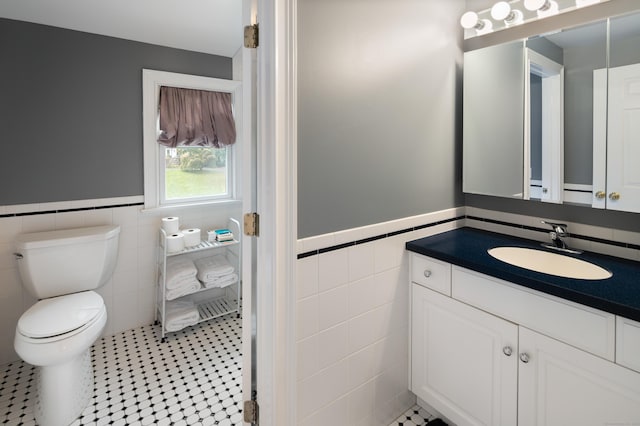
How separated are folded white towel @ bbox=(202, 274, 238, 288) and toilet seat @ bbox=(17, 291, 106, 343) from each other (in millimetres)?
749

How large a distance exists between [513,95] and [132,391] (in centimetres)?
257

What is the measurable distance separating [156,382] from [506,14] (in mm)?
2698

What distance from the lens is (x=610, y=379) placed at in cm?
103

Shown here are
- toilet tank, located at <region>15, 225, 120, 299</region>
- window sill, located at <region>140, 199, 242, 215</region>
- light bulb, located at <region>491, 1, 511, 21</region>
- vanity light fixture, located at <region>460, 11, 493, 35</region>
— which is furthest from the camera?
window sill, located at <region>140, 199, 242, 215</region>

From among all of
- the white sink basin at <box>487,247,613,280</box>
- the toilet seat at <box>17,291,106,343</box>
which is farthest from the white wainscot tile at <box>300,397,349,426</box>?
the toilet seat at <box>17,291,106,343</box>

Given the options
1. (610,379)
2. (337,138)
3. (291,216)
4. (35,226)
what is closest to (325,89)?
(337,138)

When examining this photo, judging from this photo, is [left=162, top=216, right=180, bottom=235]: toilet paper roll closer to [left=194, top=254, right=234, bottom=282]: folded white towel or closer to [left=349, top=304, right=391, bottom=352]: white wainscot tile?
[left=194, top=254, right=234, bottom=282]: folded white towel

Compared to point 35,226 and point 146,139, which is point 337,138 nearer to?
point 146,139

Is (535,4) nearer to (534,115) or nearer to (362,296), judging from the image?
(534,115)

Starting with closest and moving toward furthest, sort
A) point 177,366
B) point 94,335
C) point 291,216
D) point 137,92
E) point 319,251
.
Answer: point 291,216 < point 319,251 < point 94,335 < point 177,366 < point 137,92

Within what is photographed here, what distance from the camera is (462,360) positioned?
4.70 ft

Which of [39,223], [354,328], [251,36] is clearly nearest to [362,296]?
[354,328]

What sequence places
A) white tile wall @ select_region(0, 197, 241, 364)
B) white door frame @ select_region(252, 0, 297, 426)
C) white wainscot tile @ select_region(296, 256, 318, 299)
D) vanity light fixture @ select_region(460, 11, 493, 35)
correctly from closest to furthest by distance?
white door frame @ select_region(252, 0, 297, 426) → white wainscot tile @ select_region(296, 256, 318, 299) → vanity light fixture @ select_region(460, 11, 493, 35) → white tile wall @ select_region(0, 197, 241, 364)

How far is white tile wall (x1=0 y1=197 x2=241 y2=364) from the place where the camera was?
2102 millimetres
